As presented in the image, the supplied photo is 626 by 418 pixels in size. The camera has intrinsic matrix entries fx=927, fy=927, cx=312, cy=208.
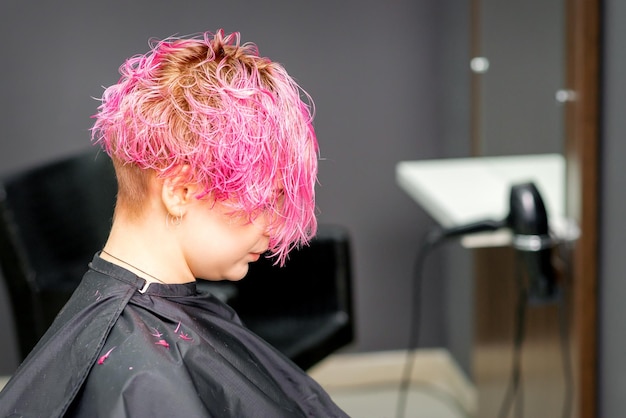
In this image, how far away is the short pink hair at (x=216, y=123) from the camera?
1168 millimetres

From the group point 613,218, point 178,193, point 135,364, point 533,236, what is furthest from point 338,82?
point 135,364

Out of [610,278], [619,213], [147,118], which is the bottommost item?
[610,278]

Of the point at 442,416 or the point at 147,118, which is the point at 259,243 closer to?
the point at 147,118

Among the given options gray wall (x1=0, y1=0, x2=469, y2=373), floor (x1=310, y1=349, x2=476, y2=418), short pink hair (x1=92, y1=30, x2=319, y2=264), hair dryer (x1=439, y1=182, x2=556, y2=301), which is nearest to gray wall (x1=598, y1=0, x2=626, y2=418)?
hair dryer (x1=439, y1=182, x2=556, y2=301)

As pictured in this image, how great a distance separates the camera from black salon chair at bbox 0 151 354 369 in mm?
2529

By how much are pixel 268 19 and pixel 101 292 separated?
7.38 ft

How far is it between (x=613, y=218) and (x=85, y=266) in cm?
157

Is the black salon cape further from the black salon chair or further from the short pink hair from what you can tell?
the black salon chair

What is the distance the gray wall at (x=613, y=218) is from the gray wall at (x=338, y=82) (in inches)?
51.3

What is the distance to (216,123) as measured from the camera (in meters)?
1.16

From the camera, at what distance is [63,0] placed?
323cm

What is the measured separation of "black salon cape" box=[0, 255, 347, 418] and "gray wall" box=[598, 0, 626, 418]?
84 centimetres

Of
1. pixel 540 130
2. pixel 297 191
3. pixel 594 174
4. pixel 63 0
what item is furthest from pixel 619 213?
pixel 63 0

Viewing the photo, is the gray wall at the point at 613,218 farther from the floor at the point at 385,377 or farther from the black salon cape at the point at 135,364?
the floor at the point at 385,377
